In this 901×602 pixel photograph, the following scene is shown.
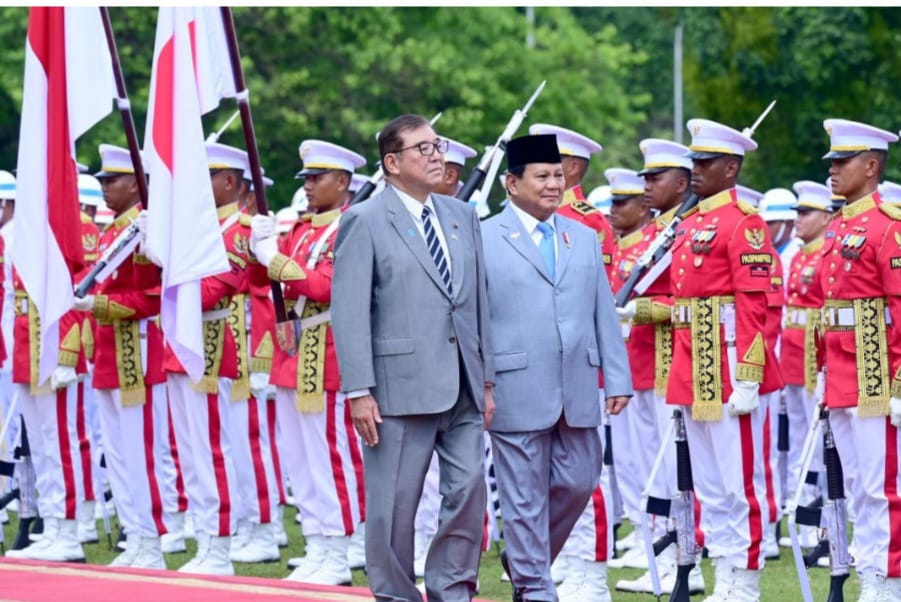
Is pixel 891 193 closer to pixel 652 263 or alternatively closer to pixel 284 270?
pixel 652 263

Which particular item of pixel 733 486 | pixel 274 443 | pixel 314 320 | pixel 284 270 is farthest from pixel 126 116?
pixel 274 443

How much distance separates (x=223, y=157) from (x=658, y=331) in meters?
2.79

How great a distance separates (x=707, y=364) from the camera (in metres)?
10.1

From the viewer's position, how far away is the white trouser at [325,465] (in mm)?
11320

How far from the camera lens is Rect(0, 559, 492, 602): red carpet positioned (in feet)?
30.5

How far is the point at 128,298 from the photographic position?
465 inches

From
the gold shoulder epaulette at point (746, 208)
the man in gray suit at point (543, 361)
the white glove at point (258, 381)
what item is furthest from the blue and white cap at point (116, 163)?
the gold shoulder epaulette at point (746, 208)

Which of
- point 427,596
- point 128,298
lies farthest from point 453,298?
point 128,298

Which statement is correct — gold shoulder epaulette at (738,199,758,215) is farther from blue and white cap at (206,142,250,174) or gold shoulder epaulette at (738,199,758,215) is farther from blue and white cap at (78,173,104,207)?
blue and white cap at (78,173,104,207)

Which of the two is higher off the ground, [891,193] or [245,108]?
[245,108]

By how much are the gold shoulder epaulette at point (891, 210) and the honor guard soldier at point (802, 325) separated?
3862mm

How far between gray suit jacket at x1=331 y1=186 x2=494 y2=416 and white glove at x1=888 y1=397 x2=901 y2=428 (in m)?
2.19

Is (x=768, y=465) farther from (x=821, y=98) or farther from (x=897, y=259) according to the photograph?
(x=821, y=98)

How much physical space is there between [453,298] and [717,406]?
2297mm
